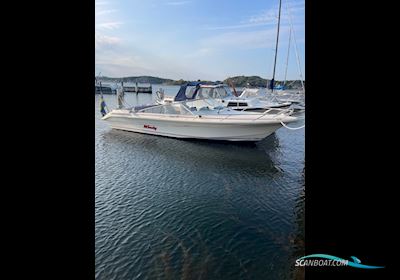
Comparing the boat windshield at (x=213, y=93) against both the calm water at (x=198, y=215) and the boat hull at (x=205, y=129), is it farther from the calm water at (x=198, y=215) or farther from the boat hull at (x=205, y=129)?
the calm water at (x=198, y=215)

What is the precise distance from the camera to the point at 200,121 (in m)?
18.1

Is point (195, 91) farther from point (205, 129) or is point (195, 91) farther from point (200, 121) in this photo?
point (205, 129)

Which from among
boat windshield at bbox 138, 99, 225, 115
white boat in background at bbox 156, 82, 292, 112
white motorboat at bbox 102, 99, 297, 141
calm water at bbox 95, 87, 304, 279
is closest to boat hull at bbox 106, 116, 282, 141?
white motorboat at bbox 102, 99, 297, 141

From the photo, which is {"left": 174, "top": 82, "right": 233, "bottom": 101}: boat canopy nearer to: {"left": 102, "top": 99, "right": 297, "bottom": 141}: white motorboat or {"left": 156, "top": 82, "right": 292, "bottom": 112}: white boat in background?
{"left": 156, "top": 82, "right": 292, "bottom": 112}: white boat in background

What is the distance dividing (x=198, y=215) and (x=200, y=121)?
1048 centimetres

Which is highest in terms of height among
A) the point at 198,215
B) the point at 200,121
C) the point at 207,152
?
the point at 200,121

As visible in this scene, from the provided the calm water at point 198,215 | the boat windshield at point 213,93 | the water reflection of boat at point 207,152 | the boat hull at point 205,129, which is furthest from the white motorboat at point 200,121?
the calm water at point 198,215

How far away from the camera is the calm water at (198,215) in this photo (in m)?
6.20

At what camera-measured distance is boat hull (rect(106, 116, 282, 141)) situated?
17.3 metres

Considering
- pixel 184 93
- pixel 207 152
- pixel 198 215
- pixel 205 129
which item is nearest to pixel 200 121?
pixel 205 129

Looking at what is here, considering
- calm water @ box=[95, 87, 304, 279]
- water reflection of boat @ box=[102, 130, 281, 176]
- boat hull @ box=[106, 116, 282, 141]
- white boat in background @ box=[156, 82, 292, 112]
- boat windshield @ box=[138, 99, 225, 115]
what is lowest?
calm water @ box=[95, 87, 304, 279]

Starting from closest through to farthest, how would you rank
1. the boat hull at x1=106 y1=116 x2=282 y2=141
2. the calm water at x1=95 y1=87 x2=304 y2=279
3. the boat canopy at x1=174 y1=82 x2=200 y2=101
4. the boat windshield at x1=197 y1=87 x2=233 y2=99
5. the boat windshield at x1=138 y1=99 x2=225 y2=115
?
the calm water at x1=95 y1=87 x2=304 y2=279, the boat hull at x1=106 y1=116 x2=282 y2=141, the boat windshield at x1=138 y1=99 x2=225 y2=115, the boat canopy at x1=174 y1=82 x2=200 y2=101, the boat windshield at x1=197 y1=87 x2=233 y2=99
